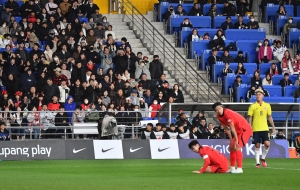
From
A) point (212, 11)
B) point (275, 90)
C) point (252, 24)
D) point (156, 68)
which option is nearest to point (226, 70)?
point (275, 90)

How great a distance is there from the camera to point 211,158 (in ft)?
62.1

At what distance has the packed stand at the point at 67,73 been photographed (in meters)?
31.0

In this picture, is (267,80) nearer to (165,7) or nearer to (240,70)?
(240,70)

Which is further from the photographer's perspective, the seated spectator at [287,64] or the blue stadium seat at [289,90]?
the seated spectator at [287,64]

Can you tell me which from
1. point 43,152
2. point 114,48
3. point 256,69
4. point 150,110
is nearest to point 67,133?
point 43,152

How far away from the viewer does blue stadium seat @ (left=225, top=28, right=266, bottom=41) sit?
39.1 metres

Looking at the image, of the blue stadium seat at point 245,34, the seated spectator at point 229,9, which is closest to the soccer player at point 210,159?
the blue stadium seat at point 245,34

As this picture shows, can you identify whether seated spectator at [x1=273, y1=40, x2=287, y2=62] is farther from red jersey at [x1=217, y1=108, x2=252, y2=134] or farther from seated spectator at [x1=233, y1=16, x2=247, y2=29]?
red jersey at [x1=217, y1=108, x2=252, y2=134]

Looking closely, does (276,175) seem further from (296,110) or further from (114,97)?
(114,97)

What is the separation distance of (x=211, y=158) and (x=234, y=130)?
85cm

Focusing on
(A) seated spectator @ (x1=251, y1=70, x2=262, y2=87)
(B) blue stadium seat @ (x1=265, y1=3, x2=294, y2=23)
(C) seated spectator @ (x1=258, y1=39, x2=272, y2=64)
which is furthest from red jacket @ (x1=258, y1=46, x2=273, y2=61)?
(B) blue stadium seat @ (x1=265, y1=3, x2=294, y2=23)

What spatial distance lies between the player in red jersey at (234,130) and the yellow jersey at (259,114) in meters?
2.95

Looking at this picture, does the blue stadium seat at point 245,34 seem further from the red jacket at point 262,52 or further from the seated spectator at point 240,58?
the seated spectator at point 240,58

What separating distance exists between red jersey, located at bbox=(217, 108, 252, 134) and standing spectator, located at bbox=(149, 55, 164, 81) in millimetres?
15955
